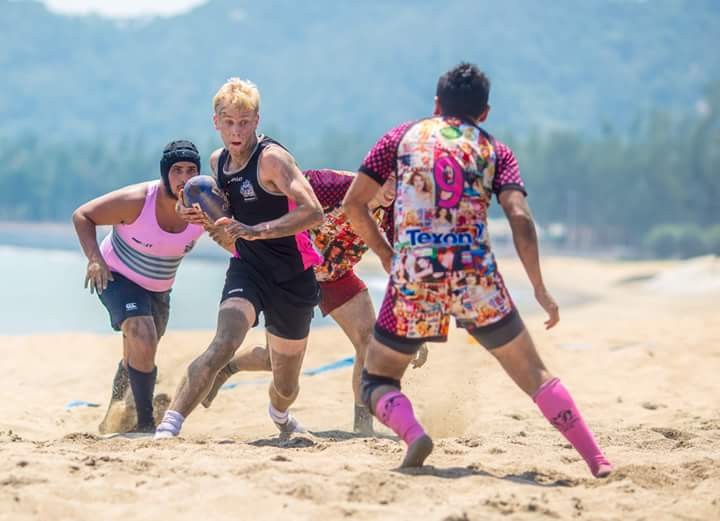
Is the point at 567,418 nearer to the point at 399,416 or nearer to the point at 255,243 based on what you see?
the point at 399,416

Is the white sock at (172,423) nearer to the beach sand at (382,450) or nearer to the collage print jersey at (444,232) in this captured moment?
the beach sand at (382,450)

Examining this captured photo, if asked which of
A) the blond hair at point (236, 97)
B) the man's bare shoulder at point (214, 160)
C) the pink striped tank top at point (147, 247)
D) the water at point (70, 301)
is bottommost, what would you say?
the water at point (70, 301)

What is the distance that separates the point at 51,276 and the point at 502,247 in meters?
61.3

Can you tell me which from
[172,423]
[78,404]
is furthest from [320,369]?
[172,423]

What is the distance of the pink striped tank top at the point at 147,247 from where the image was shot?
281 inches

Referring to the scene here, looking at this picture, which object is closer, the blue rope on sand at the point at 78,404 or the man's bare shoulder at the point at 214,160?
the man's bare shoulder at the point at 214,160

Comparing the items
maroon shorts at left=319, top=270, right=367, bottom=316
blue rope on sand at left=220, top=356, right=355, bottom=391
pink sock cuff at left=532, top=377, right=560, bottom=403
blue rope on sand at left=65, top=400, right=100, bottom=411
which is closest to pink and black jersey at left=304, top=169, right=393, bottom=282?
maroon shorts at left=319, top=270, right=367, bottom=316

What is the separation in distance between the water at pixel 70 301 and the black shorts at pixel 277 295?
41.4 feet

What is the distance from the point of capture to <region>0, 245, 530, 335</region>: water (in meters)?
20.9

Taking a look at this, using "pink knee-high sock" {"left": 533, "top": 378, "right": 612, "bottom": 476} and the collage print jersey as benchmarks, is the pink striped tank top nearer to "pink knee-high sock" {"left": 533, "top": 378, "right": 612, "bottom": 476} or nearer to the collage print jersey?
the collage print jersey

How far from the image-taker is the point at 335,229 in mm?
7262

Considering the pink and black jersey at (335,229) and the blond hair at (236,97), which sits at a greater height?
the blond hair at (236,97)

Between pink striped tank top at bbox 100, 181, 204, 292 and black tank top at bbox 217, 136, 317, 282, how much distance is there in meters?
0.76

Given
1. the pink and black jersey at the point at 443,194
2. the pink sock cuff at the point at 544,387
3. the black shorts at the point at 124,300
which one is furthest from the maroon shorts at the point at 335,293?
the pink sock cuff at the point at 544,387
